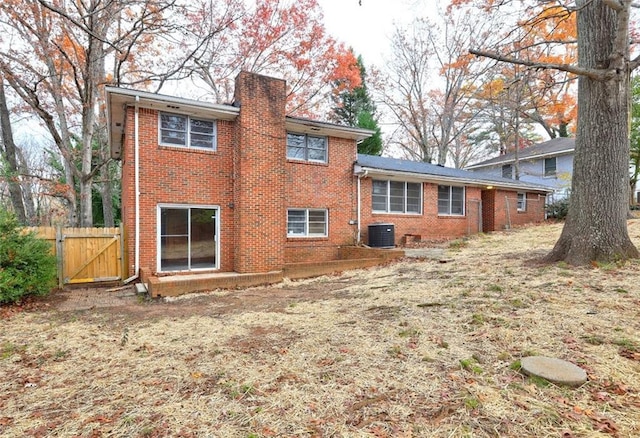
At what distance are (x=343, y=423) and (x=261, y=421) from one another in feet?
2.10

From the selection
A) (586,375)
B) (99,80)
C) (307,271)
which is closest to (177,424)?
(586,375)

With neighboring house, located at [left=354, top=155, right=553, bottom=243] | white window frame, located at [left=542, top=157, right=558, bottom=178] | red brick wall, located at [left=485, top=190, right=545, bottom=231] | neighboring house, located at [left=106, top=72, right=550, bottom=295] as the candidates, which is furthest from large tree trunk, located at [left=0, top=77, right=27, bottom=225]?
white window frame, located at [left=542, top=157, right=558, bottom=178]

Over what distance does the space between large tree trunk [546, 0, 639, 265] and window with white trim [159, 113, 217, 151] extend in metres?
9.26

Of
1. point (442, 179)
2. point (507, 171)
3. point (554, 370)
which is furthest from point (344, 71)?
point (554, 370)

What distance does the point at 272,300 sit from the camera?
23.4ft

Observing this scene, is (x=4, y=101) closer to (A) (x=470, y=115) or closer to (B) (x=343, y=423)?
(B) (x=343, y=423)

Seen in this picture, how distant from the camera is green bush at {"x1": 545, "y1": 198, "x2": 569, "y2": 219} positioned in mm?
19797

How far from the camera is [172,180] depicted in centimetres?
946

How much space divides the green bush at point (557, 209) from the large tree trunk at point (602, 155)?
15367mm

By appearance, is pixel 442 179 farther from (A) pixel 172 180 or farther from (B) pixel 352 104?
(B) pixel 352 104

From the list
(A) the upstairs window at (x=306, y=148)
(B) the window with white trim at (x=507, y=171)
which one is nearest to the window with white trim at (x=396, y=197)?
(A) the upstairs window at (x=306, y=148)

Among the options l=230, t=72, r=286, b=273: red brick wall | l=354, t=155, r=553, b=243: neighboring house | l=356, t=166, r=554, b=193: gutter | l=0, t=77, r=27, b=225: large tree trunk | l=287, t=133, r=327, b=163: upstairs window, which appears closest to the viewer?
l=230, t=72, r=286, b=273: red brick wall

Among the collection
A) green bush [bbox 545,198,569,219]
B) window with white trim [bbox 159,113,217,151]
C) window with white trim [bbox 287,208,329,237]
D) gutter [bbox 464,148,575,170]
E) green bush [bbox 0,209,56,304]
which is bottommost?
green bush [bbox 0,209,56,304]

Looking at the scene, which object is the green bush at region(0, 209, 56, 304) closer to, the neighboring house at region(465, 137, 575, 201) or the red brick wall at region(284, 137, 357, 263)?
the red brick wall at region(284, 137, 357, 263)
